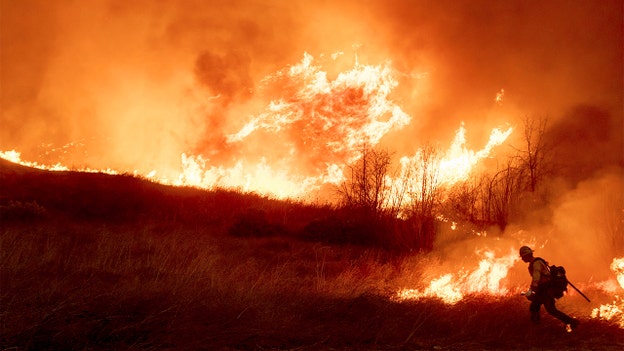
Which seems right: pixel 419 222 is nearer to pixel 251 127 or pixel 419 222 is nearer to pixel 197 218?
pixel 197 218

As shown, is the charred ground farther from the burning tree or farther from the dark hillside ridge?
the burning tree

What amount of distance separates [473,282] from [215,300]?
8443 mm

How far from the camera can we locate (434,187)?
1959 cm

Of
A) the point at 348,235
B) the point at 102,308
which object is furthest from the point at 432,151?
the point at 102,308

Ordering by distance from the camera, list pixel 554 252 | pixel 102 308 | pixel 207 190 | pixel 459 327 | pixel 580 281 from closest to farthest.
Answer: pixel 102 308, pixel 459 327, pixel 580 281, pixel 554 252, pixel 207 190

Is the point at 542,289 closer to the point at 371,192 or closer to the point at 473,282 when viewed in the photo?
the point at 473,282

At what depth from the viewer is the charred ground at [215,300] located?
6594 millimetres

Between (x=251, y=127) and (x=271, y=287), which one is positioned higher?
(x=251, y=127)

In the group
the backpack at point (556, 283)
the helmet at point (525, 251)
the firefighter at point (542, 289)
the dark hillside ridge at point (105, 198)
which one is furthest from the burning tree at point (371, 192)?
the backpack at point (556, 283)

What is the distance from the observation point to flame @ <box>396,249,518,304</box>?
11.7 meters

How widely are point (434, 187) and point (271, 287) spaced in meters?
11.5

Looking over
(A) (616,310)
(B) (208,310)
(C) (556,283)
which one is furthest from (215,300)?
(A) (616,310)

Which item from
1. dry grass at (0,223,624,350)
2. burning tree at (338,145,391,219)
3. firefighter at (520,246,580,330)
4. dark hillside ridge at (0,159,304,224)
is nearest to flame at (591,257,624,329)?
dry grass at (0,223,624,350)

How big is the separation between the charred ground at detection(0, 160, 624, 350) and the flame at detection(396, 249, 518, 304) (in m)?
0.60
